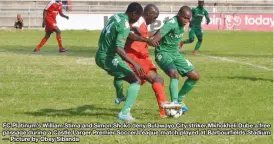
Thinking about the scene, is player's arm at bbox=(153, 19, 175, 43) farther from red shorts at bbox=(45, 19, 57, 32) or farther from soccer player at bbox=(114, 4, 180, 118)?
red shorts at bbox=(45, 19, 57, 32)

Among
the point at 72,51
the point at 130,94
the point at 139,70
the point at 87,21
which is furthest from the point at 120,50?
the point at 87,21

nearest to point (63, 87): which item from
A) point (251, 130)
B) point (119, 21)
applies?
point (119, 21)

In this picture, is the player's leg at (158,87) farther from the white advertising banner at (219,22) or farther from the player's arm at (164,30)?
the white advertising banner at (219,22)

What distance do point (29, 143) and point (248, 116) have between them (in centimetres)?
429

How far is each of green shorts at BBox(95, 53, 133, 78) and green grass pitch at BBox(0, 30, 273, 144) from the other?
2.57 ft

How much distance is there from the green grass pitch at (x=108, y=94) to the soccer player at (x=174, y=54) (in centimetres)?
56

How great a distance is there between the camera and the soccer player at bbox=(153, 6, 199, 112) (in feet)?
41.9

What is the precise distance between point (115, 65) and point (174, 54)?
6.02 ft

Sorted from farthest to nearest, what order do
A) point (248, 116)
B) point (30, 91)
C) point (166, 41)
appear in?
point (30, 91)
point (166, 41)
point (248, 116)

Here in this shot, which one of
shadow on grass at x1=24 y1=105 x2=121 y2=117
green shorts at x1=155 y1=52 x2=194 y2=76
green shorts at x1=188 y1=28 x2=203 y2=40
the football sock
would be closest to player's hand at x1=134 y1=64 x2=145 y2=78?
the football sock

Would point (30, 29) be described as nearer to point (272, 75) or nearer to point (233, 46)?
point (233, 46)

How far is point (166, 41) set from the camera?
517 inches

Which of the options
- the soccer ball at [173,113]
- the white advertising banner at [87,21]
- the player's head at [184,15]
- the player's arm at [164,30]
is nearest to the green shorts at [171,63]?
the player's arm at [164,30]

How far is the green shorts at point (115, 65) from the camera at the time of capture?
11.6 m
